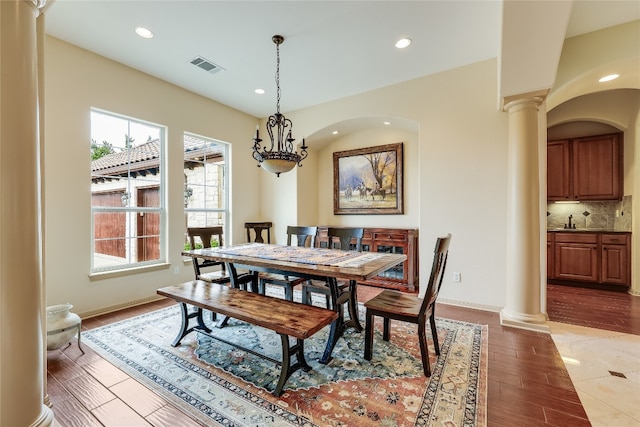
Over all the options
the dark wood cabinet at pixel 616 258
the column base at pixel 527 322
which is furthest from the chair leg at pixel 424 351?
the dark wood cabinet at pixel 616 258

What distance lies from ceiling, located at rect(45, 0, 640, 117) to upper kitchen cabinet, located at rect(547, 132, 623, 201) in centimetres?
239

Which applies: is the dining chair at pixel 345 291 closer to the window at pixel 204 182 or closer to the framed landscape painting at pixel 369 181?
the framed landscape painting at pixel 369 181

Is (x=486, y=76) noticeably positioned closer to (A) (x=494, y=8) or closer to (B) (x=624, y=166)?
(A) (x=494, y=8)

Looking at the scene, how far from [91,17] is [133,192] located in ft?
6.42

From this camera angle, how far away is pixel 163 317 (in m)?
3.14

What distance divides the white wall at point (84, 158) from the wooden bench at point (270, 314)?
1.46 m

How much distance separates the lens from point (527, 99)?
2850 mm

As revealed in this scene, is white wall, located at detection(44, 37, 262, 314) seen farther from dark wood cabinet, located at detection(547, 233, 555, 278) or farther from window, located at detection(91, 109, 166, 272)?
dark wood cabinet, located at detection(547, 233, 555, 278)

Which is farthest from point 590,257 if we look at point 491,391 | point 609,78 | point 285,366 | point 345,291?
point 285,366

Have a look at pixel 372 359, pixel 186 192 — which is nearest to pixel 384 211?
pixel 372 359

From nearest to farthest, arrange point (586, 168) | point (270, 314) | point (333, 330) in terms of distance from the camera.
A: point (270, 314)
point (333, 330)
point (586, 168)

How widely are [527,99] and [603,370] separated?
252 centimetres

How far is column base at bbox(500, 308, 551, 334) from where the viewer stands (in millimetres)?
2756

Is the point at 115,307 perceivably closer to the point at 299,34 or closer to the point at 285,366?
the point at 285,366
